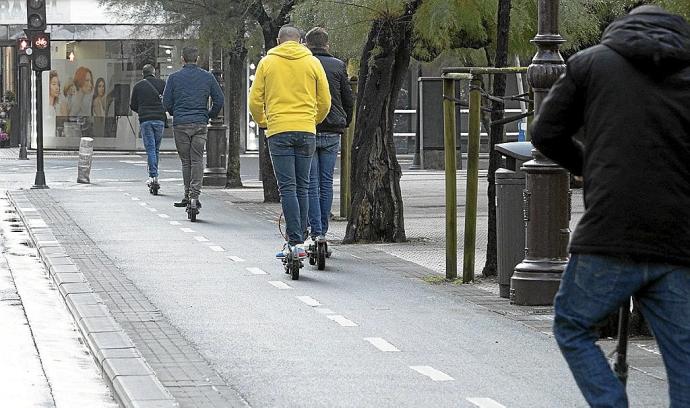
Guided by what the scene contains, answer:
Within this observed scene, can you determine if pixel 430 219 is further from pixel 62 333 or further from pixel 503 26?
pixel 62 333

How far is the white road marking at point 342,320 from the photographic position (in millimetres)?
9383

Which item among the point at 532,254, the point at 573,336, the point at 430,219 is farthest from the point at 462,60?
the point at 573,336

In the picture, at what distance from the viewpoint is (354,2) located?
47.8 ft

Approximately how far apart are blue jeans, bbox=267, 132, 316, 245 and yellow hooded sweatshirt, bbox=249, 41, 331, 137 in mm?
83

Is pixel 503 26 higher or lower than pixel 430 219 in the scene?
higher

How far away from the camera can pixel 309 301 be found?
10477 millimetres

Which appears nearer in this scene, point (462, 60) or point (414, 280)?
point (414, 280)

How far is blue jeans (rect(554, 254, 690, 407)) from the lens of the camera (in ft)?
15.8

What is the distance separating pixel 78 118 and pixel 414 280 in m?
34.6

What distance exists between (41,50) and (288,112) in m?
14.8

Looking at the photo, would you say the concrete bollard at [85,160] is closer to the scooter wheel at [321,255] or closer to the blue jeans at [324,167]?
the blue jeans at [324,167]

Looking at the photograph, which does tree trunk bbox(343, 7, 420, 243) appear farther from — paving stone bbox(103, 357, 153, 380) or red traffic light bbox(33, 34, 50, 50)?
red traffic light bbox(33, 34, 50, 50)

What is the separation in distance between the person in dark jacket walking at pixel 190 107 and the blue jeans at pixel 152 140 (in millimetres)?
4723

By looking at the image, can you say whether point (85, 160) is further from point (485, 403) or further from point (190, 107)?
point (485, 403)
